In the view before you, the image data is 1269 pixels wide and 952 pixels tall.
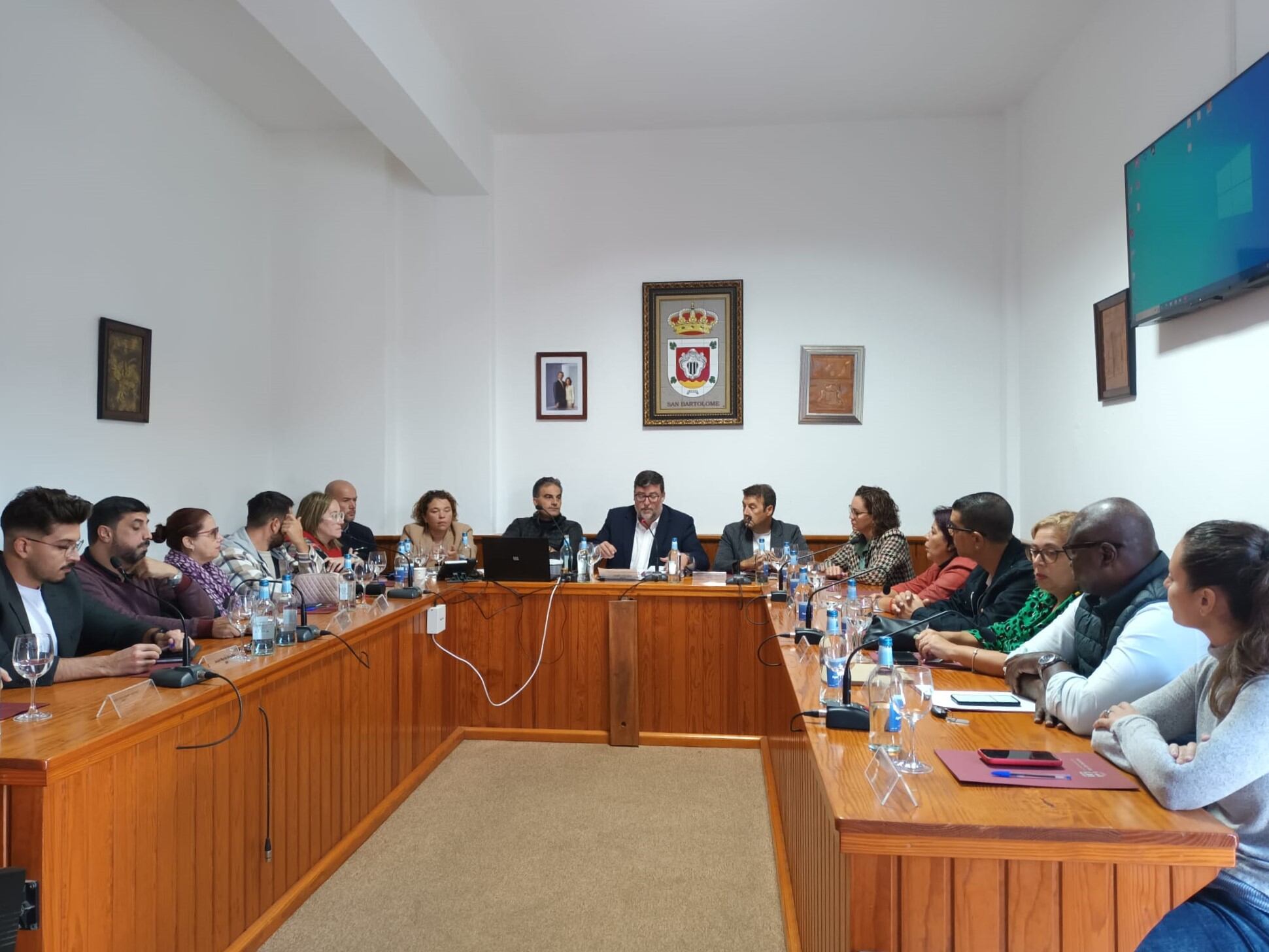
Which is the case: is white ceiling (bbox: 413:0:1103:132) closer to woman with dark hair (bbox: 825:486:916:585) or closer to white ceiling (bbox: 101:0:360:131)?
white ceiling (bbox: 101:0:360:131)

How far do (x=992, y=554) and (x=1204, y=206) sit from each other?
4.57 ft

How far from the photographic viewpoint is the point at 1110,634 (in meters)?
1.92

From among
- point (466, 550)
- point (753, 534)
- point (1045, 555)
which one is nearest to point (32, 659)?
point (1045, 555)

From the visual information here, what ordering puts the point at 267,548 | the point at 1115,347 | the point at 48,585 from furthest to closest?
1. the point at 1115,347
2. the point at 267,548
3. the point at 48,585

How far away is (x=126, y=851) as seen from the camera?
1721 millimetres

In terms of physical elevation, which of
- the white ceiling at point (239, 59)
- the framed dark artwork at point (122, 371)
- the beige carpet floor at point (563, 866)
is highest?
the white ceiling at point (239, 59)

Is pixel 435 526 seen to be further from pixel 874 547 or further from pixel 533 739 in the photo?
pixel 874 547

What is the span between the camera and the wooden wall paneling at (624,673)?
3871 millimetres

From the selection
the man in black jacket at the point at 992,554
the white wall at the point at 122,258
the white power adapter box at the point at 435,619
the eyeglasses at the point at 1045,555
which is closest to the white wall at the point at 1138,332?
the man in black jacket at the point at 992,554

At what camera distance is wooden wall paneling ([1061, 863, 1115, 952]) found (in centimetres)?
129

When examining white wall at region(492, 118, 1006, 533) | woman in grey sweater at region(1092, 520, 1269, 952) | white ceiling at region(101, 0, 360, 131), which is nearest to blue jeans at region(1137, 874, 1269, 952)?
woman in grey sweater at region(1092, 520, 1269, 952)

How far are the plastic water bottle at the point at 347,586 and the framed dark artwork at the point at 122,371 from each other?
1.53 m

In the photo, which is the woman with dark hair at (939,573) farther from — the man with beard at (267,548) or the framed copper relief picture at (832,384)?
the man with beard at (267,548)

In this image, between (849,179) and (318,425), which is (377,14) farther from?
(849,179)
